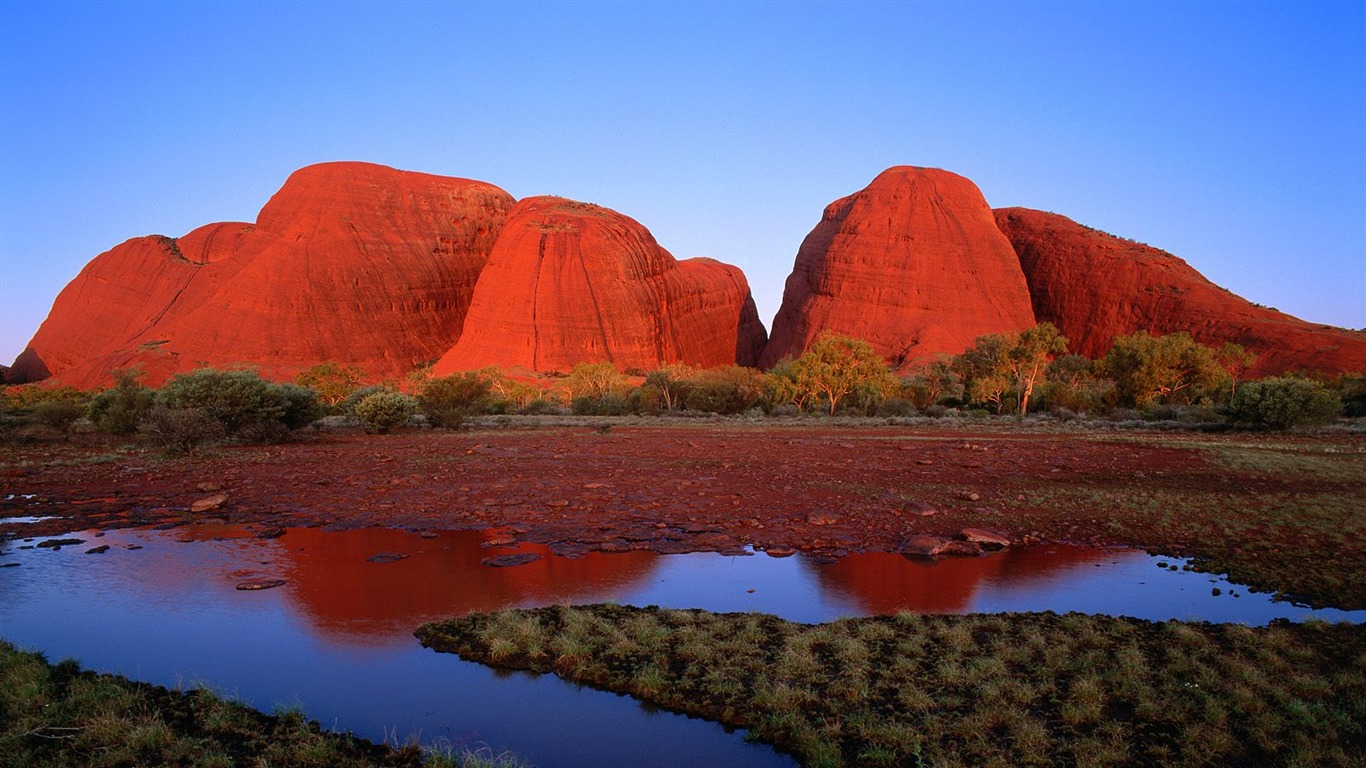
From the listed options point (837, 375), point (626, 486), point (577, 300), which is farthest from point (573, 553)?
point (577, 300)

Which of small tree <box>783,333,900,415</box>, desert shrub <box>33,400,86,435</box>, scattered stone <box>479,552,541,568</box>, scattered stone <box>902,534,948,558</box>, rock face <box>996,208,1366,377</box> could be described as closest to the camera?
scattered stone <box>479,552,541,568</box>

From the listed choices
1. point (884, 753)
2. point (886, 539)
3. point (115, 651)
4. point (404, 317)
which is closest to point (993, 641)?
point (884, 753)

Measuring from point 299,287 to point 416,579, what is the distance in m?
65.6

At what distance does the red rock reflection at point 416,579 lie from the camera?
821 cm

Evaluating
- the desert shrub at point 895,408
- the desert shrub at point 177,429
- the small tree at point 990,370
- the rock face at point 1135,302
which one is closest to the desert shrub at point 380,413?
the desert shrub at point 177,429

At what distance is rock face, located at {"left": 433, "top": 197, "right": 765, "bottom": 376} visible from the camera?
65062mm

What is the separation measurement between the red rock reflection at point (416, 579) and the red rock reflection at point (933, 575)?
2714mm

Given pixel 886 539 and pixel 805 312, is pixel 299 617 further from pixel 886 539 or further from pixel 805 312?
pixel 805 312

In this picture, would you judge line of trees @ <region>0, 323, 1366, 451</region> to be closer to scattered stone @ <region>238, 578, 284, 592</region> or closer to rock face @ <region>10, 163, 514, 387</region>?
rock face @ <region>10, 163, 514, 387</region>

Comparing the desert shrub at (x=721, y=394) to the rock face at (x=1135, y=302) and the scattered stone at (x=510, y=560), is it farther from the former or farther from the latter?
the rock face at (x=1135, y=302)

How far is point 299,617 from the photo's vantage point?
8203mm

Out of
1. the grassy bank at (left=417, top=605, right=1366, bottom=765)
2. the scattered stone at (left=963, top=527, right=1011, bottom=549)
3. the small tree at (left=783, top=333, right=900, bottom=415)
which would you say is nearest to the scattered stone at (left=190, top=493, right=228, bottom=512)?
the grassy bank at (left=417, top=605, right=1366, bottom=765)

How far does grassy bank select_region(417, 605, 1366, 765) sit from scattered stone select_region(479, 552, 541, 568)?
90.0 inches

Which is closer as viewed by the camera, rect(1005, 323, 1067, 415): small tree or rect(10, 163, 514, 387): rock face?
rect(1005, 323, 1067, 415): small tree
